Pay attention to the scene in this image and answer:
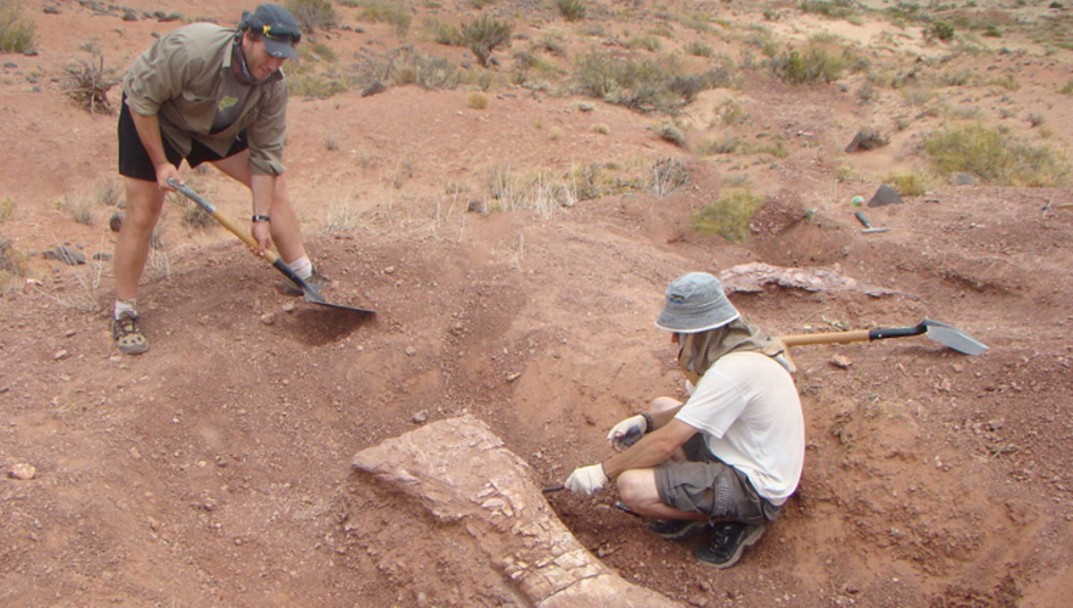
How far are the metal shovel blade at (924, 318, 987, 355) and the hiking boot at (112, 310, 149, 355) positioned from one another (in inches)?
141

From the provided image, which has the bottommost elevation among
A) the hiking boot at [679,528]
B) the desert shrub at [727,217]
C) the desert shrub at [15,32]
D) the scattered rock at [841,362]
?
the desert shrub at [15,32]

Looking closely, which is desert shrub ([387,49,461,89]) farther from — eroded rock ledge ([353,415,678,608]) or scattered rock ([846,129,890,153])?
eroded rock ledge ([353,415,678,608])

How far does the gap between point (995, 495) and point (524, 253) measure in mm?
2889

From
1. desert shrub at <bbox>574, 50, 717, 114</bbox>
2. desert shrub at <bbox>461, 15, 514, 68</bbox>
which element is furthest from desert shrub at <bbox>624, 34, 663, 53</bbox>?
desert shrub at <bbox>461, 15, 514, 68</bbox>

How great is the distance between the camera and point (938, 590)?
3.04 metres

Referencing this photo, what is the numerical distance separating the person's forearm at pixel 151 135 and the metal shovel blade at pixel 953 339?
3.47 metres

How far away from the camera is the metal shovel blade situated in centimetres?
384

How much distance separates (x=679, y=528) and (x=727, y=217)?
3.66 m

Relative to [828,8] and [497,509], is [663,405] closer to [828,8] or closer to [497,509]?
[497,509]

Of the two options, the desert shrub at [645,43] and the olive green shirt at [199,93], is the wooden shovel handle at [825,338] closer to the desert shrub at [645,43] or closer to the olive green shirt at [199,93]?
the olive green shirt at [199,93]

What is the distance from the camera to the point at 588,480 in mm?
3113

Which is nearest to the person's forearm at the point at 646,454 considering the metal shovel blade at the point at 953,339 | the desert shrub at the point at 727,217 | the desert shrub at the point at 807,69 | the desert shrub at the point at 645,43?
the metal shovel blade at the point at 953,339

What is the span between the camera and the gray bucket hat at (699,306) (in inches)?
114

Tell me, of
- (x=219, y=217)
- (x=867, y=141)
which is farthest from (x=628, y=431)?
(x=867, y=141)
